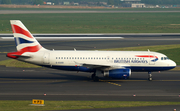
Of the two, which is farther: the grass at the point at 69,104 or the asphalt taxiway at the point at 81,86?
the asphalt taxiway at the point at 81,86

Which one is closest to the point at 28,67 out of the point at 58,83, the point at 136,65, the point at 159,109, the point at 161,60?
the point at 58,83

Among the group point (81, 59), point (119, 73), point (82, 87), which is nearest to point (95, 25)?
point (81, 59)

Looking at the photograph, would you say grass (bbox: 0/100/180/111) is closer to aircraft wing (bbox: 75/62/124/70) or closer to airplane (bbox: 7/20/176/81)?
aircraft wing (bbox: 75/62/124/70)

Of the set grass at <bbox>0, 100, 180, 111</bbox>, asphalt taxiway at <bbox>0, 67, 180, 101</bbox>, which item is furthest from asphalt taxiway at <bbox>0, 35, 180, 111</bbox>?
grass at <bbox>0, 100, 180, 111</bbox>

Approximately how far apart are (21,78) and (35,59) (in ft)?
13.5

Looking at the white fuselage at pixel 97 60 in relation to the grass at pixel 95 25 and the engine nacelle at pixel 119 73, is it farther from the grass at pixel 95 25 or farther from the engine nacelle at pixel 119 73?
the grass at pixel 95 25

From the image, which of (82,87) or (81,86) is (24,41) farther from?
(82,87)

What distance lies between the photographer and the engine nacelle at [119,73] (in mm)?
36969

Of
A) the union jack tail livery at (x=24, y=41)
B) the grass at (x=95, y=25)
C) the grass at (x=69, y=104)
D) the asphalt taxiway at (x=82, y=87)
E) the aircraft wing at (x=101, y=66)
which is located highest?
the union jack tail livery at (x=24, y=41)

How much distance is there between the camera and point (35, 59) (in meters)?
38.9

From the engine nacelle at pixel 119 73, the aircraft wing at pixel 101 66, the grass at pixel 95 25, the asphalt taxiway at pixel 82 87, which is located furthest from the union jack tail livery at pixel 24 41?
the grass at pixel 95 25

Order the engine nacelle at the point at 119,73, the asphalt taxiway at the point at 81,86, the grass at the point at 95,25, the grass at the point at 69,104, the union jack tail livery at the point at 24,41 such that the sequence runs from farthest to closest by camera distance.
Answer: the grass at the point at 95,25 → the union jack tail livery at the point at 24,41 → the engine nacelle at the point at 119,73 → the asphalt taxiway at the point at 81,86 → the grass at the point at 69,104

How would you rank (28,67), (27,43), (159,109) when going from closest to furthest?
(159,109)
(27,43)
(28,67)

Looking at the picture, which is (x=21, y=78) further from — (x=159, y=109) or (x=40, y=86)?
(x=159, y=109)
